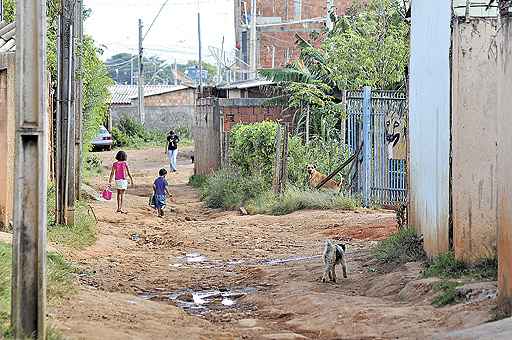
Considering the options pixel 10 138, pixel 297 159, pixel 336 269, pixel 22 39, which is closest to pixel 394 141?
pixel 297 159

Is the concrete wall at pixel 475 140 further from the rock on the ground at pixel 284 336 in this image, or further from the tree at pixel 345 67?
the tree at pixel 345 67

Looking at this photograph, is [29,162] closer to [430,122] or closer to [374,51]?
[430,122]

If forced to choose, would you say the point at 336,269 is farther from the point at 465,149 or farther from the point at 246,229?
the point at 246,229

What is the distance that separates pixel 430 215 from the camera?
12820 millimetres

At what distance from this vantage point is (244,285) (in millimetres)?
12719

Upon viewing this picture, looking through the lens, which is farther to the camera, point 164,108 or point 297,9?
point 164,108

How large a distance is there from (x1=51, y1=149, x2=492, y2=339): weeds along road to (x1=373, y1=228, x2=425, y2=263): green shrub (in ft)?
0.72

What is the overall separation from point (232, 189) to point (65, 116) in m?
8.24

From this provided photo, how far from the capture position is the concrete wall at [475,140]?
36.4ft

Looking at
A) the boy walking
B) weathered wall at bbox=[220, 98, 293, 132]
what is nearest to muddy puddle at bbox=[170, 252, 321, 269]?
the boy walking

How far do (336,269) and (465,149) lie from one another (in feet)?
9.86

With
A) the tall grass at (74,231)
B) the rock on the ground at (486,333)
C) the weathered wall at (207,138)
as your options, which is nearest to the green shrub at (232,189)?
the weathered wall at (207,138)

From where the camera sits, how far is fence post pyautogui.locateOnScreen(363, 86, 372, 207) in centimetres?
2049

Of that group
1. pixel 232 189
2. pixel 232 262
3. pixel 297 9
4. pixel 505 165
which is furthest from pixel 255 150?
pixel 297 9
